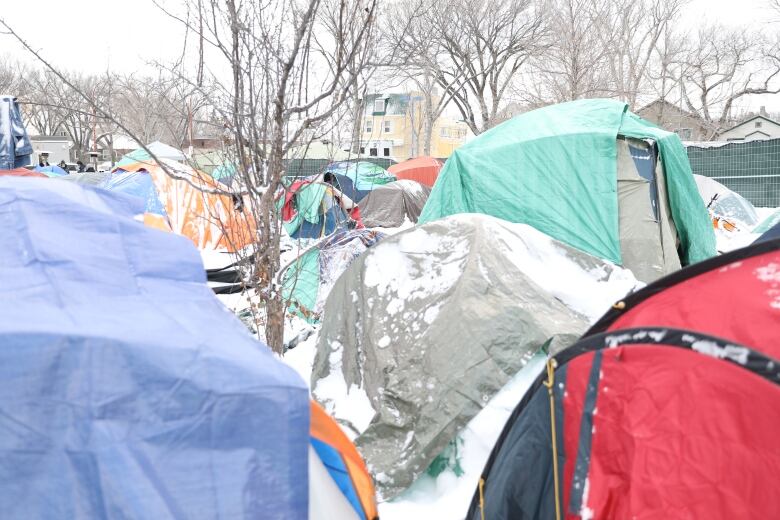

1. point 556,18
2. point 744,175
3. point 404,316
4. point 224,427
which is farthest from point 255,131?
→ point 556,18

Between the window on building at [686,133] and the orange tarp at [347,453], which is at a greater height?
the window on building at [686,133]

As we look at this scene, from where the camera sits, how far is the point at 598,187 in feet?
22.1

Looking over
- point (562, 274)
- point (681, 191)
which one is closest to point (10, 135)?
point (562, 274)

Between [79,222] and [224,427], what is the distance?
1133mm

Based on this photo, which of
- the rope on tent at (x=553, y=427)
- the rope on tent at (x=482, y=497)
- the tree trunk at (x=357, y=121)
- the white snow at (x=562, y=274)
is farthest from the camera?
the white snow at (x=562, y=274)

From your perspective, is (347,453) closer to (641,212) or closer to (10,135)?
(641,212)

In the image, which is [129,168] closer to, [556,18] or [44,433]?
[44,433]

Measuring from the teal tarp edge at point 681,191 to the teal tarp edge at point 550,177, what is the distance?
315mm

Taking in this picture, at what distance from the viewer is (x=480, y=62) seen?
1195 inches

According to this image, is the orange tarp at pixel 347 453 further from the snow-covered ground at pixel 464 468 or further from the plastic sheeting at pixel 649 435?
the snow-covered ground at pixel 464 468

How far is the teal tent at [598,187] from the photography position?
669 centimetres

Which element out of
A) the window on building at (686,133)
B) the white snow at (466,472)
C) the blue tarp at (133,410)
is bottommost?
the white snow at (466,472)

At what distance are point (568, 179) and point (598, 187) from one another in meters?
0.33

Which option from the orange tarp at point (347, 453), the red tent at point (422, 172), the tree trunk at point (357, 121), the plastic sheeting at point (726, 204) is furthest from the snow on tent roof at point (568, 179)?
the red tent at point (422, 172)
